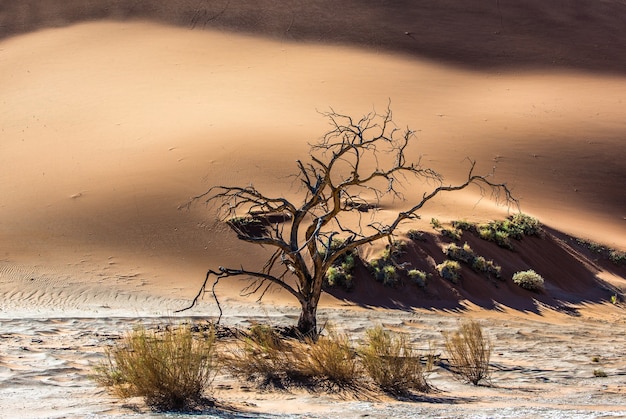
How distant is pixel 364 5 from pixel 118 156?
25287 mm

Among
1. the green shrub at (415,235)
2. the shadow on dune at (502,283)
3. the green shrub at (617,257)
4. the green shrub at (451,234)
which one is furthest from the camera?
the green shrub at (617,257)

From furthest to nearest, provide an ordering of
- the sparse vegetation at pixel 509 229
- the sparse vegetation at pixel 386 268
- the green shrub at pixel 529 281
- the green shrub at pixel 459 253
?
1. the sparse vegetation at pixel 509 229
2. the green shrub at pixel 459 253
3. the green shrub at pixel 529 281
4. the sparse vegetation at pixel 386 268

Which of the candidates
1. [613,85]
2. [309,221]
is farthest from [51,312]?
[613,85]

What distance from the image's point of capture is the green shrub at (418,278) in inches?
689

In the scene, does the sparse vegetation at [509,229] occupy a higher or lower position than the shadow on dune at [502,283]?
higher

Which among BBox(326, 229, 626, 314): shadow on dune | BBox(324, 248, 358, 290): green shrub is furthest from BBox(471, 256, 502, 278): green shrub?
BBox(324, 248, 358, 290): green shrub

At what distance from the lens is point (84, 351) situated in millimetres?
10609

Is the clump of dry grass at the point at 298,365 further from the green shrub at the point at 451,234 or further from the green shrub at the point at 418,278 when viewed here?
the green shrub at the point at 451,234

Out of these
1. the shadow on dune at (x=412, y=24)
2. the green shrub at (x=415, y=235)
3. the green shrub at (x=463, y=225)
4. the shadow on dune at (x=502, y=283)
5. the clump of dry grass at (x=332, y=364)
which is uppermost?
the shadow on dune at (x=412, y=24)

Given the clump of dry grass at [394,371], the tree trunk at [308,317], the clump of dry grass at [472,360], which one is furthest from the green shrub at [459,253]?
the clump of dry grass at [394,371]

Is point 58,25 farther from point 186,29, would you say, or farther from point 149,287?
point 149,287

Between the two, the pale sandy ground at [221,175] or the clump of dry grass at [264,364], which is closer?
the clump of dry grass at [264,364]

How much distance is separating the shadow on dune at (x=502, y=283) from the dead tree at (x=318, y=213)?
1019 mm

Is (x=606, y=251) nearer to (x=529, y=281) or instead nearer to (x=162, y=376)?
(x=529, y=281)
